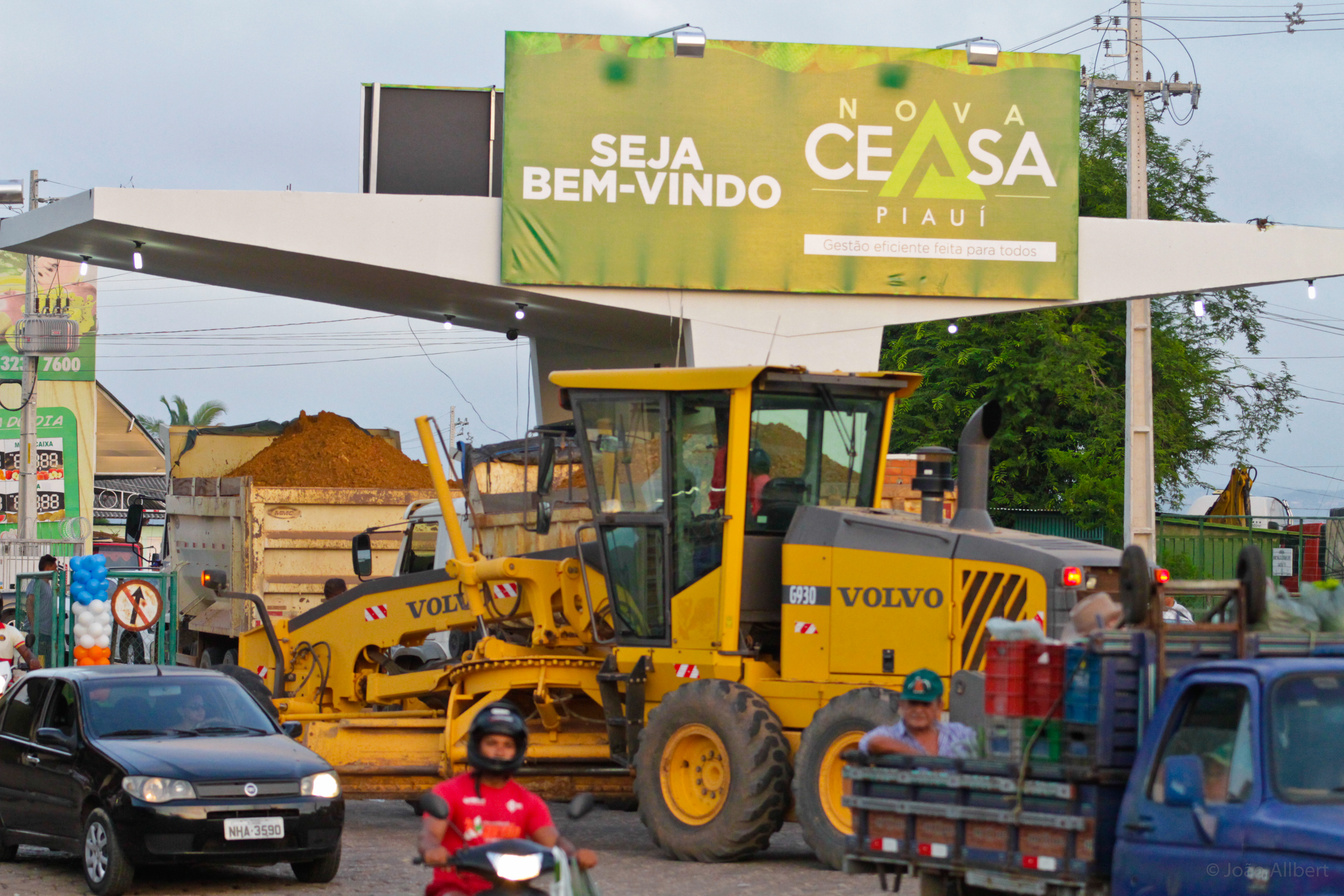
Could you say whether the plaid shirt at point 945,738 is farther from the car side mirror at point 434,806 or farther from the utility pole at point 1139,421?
the utility pole at point 1139,421

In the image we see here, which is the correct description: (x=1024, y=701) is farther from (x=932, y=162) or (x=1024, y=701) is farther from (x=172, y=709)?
(x=932, y=162)

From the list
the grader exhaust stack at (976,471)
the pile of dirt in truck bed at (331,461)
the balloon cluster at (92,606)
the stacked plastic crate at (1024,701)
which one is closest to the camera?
the stacked plastic crate at (1024,701)

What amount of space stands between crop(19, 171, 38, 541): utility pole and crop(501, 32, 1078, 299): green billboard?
19.2 metres

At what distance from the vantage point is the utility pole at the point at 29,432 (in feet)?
121

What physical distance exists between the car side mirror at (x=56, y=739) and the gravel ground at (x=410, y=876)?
2.87ft

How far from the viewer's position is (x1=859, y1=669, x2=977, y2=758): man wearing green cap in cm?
768

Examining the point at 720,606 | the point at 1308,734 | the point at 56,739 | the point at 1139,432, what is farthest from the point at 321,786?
the point at 1139,432

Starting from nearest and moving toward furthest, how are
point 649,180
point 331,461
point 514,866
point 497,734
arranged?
point 514,866, point 497,734, point 331,461, point 649,180

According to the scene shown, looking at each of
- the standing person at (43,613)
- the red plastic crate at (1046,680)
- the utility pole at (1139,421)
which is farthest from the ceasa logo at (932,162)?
the red plastic crate at (1046,680)

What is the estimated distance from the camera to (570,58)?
2133 cm

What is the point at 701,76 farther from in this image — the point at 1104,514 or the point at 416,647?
the point at 1104,514

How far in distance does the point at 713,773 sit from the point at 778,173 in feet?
38.9

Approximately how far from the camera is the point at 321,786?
34.1ft

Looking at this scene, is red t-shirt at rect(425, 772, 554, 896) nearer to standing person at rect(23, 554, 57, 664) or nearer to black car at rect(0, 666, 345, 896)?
black car at rect(0, 666, 345, 896)
